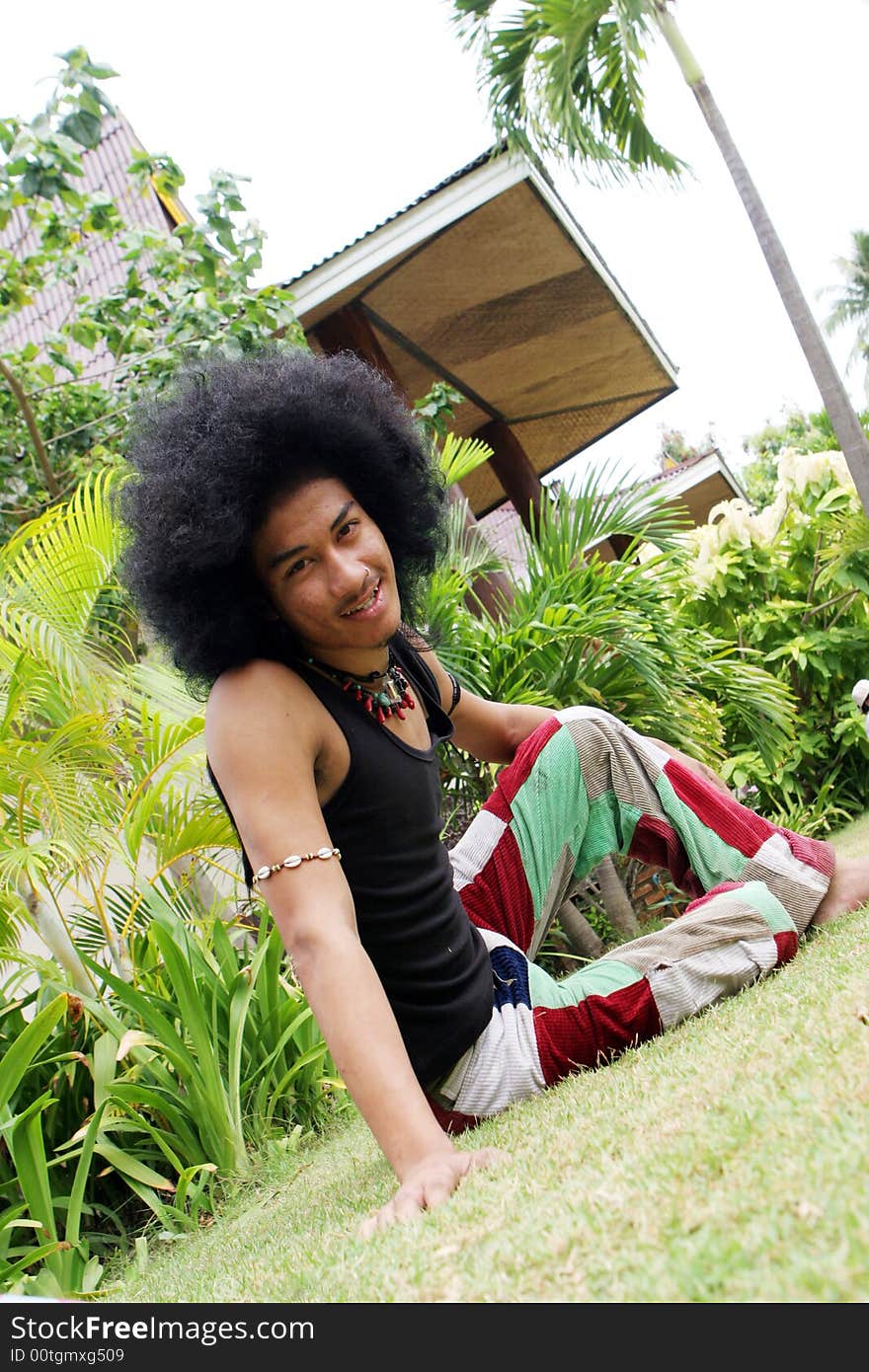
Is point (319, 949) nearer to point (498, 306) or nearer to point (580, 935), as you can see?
point (580, 935)

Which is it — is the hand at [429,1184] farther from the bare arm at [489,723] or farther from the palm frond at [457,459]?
the palm frond at [457,459]

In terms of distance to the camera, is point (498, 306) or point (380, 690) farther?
point (498, 306)

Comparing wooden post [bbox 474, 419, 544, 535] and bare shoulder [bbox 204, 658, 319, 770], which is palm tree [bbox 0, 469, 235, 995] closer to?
bare shoulder [bbox 204, 658, 319, 770]

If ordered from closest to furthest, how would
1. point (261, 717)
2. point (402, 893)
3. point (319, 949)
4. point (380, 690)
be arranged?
point (319, 949) < point (261, 717) < point (402, 893) < point (380, 690)

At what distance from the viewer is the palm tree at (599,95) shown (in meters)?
7.92

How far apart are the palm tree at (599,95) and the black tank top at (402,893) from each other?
639cm

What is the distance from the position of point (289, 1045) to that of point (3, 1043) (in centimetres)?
85

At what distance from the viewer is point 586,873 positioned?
8.88ft

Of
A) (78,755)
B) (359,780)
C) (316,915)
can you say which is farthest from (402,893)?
(78,755)

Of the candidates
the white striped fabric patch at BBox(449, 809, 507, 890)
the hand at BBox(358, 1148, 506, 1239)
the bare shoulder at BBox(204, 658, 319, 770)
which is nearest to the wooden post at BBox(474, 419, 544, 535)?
the white striped fabric patch at BBox(449, 809, 507, 890)

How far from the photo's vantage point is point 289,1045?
3.48m

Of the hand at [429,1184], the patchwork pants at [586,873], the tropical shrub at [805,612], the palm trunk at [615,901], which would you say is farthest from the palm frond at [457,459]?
the hand at [429,1184]

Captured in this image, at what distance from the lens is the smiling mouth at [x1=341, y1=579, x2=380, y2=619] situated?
6.63 feet

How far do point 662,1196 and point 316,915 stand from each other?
85 centimetres
